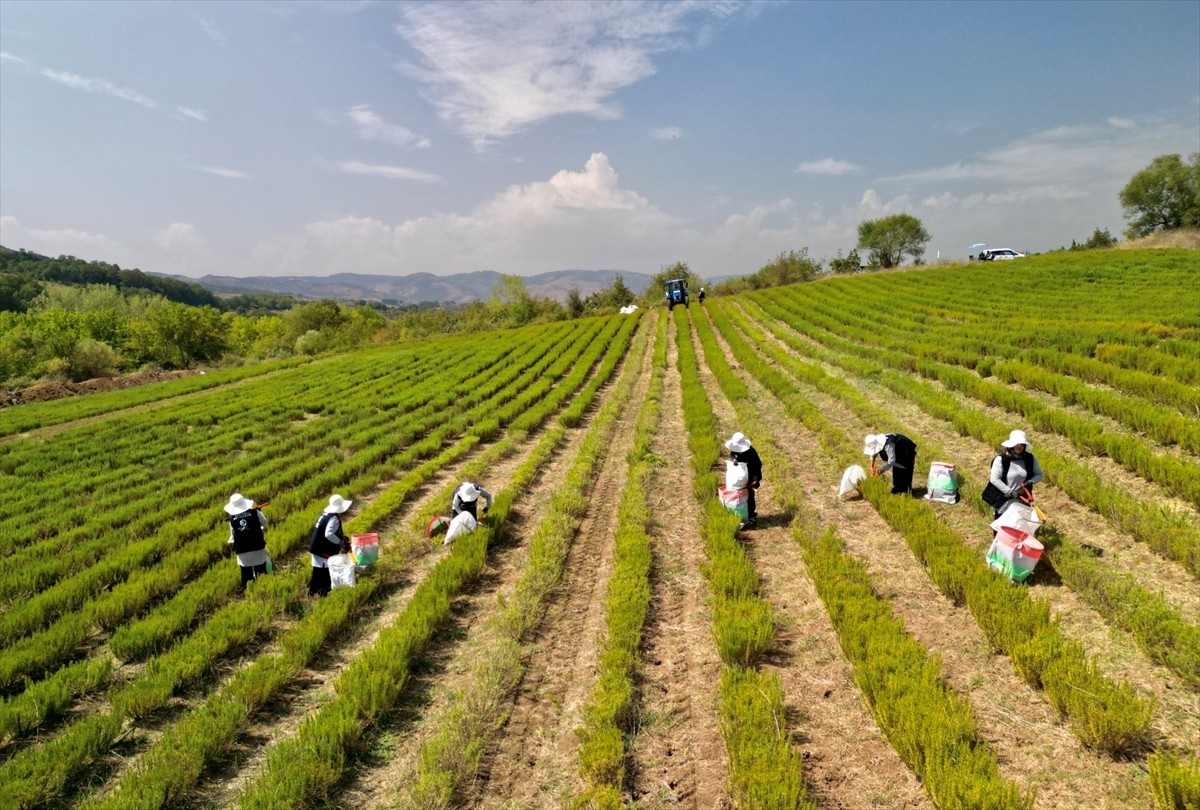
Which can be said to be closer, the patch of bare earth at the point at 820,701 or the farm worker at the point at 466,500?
the patch of bare earth at the point at 820,701

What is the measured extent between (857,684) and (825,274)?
5798cm

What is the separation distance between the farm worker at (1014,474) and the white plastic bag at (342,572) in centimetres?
769

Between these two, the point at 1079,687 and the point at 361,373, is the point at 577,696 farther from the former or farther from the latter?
the point at 361,373

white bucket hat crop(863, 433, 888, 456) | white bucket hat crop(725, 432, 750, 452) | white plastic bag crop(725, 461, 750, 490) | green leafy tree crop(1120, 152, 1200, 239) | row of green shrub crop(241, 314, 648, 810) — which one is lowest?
row of green shrub crop(241, 314, 648, 810)

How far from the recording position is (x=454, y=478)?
11750 millimetres

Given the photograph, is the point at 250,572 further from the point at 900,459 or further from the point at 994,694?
the point at 900,459

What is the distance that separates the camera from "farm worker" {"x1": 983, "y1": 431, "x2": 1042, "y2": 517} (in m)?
6.91

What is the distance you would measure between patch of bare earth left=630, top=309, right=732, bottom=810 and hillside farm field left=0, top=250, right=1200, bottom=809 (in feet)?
0.10

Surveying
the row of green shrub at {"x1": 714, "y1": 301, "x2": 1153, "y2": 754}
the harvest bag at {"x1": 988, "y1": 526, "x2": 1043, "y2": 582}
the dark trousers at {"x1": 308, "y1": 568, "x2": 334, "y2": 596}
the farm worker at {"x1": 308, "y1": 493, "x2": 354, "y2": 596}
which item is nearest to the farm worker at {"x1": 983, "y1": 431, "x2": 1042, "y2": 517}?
the row of green shrub at {"x1": 714, "y1": 301, "x2": 1153, "y2": 754}

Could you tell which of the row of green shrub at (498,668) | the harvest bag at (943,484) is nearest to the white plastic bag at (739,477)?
the row of green shrub at (498,668)

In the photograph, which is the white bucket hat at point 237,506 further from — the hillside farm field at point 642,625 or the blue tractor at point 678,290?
the blue tractor at point 678,290

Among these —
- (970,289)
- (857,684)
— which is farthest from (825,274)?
(857,684)

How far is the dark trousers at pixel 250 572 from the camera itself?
7387 mm

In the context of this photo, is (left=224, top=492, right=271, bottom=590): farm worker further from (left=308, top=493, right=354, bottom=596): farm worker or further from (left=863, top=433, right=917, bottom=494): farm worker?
(left=863, top=433, right=917, bottom=494): farm worker
